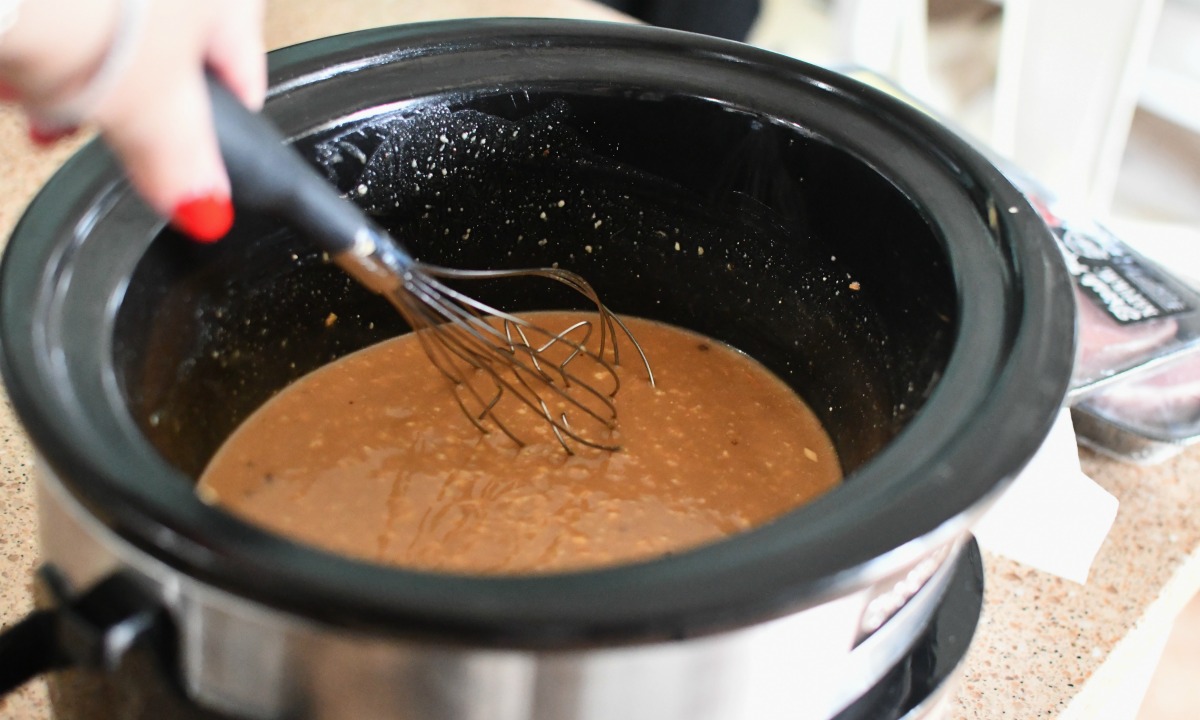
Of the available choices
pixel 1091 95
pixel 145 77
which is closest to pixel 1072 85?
pixel 1091 95

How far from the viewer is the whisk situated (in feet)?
1.86

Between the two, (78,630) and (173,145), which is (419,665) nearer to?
(78,630)

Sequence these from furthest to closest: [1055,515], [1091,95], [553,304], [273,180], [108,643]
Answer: [1091,95] → [553,304] → [1055,515] → [273,180] → [108,643]

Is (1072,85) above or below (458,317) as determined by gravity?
below

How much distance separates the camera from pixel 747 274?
2.88 ft

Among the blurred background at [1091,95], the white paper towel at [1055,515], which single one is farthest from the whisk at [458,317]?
the blurred background at [1091,95]

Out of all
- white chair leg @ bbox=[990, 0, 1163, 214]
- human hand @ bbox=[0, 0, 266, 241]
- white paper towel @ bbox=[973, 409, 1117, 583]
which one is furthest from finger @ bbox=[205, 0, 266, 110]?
white chair leg @ bbox=[990, 0, 1163, 214]

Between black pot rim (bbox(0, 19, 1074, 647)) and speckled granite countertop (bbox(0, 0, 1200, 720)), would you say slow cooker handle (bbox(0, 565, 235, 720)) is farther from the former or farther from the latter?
speckled granite countertop (bbox(0, 0, 1200, 720))

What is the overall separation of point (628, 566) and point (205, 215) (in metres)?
0.25

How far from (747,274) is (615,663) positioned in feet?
1.58

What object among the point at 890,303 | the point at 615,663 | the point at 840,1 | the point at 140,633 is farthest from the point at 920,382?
the point at 840,1

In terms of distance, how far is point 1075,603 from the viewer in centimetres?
84

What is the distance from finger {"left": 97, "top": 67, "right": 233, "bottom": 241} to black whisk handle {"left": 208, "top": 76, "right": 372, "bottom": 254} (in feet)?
0.08

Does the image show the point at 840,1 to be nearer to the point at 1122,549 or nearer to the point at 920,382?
the point at 1122,549
